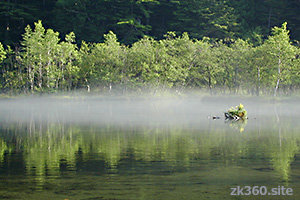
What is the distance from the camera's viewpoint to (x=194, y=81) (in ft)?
209

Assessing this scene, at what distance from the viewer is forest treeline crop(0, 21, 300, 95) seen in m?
58.6

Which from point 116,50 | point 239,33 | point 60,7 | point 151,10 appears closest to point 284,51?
point 116,50

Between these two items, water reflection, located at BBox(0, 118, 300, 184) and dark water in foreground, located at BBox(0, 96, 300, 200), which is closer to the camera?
dark water in foreground, located at BBox(0, 96, 300, 200)

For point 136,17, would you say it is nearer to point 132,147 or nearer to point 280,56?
point 280,56

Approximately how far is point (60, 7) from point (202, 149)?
66.2 meters

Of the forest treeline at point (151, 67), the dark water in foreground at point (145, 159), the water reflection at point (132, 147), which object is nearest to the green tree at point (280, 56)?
the forest treeline at point (151, 67)

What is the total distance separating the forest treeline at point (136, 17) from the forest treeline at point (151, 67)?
55.8ft

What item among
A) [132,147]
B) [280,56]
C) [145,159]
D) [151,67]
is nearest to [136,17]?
[151,67]

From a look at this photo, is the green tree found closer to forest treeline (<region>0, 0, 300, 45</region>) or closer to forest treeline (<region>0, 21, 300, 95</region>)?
forest treeline (<region>0, 21, 300, 95</region>)

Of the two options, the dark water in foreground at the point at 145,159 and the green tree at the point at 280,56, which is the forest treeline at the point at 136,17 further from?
the dark water in foreground at the point at 145,159

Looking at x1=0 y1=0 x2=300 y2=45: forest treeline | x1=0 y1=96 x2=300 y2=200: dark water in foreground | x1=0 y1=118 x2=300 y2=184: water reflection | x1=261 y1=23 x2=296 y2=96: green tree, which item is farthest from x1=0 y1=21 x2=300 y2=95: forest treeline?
x1=0 y1=118 x2=300 y2=184: water reflection

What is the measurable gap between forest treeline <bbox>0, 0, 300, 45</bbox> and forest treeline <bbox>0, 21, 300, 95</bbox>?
1700 cm

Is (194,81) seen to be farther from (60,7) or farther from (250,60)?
(60,7)

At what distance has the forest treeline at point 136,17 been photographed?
79.9 m
